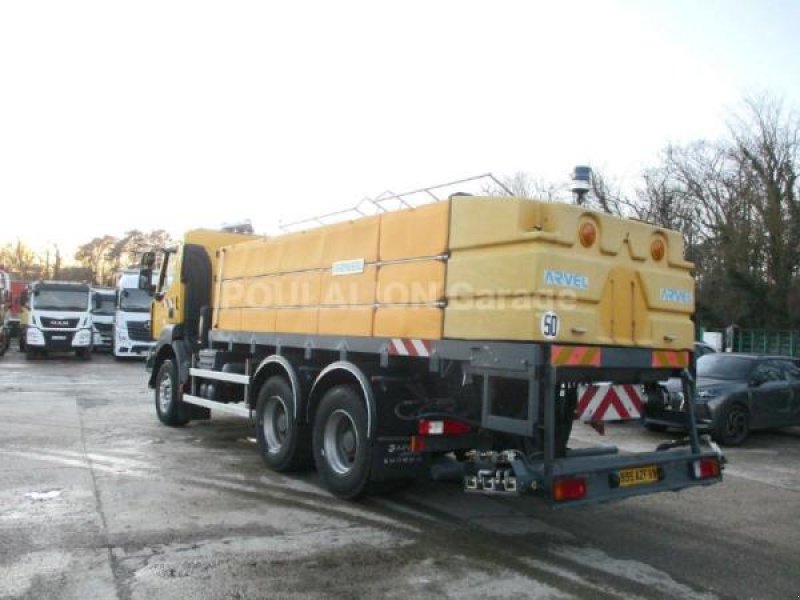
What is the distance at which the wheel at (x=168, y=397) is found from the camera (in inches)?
447

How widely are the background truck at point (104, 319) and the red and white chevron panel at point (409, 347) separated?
87.6ft

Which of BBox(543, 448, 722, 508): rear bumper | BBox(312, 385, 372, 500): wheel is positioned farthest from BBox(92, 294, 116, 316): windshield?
BBox(543, 448, 722, 508): rear bumper

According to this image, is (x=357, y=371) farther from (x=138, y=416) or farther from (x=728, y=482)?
(x=138, y=416)

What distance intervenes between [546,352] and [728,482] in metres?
4.70

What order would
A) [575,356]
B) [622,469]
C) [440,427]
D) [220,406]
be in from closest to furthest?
[575,356] → [622,469] → [440,427] → [220,406]

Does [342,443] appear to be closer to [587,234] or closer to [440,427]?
[440,427]

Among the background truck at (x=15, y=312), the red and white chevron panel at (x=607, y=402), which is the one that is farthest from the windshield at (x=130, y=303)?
the red and white chevron panel at (x=607, y=402)

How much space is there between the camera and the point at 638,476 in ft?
18.8

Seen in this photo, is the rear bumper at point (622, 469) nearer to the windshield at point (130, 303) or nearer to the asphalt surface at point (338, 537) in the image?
the asphalt surface at point (338, 537)

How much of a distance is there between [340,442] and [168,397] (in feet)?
17.3

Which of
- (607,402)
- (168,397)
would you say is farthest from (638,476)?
(168,397)

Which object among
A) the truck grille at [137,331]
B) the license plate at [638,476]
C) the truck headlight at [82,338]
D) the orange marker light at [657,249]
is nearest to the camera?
the license plate at [638,476]

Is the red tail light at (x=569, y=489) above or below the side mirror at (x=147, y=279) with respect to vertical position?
below

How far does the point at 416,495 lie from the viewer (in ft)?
24.3
